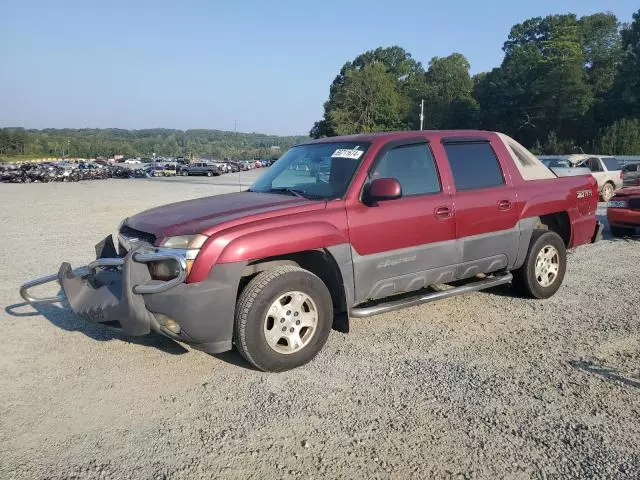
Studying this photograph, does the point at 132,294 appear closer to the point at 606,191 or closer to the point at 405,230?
the point at 405,230

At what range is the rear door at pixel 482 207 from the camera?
501 centimetres

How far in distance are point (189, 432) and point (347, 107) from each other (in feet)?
270

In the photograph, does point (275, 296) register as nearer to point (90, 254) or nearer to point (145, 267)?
point (145, 267)

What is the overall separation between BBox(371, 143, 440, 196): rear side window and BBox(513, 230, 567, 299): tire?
157 centimetres

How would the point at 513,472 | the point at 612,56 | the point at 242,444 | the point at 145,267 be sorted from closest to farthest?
1. the point at 513,472
2. the point at 242,444
3. the point at 145,267
4. the point at 612,56

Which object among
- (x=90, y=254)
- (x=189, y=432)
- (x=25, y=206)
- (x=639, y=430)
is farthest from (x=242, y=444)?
(x=25, y=206)

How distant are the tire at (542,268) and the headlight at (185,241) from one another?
360cm

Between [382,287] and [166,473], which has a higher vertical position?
[382,287]

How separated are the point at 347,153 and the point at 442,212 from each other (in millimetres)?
1012

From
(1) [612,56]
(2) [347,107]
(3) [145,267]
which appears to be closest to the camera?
(3) [145,267]

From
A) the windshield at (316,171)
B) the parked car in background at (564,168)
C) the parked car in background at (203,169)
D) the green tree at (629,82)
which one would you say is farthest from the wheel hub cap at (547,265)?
the green tree at (629,82)

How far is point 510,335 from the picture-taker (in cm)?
479

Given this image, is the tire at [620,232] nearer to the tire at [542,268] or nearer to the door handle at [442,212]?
the tire at [542,268]

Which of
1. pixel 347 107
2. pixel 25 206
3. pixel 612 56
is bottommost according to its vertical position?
pixel 25 206
